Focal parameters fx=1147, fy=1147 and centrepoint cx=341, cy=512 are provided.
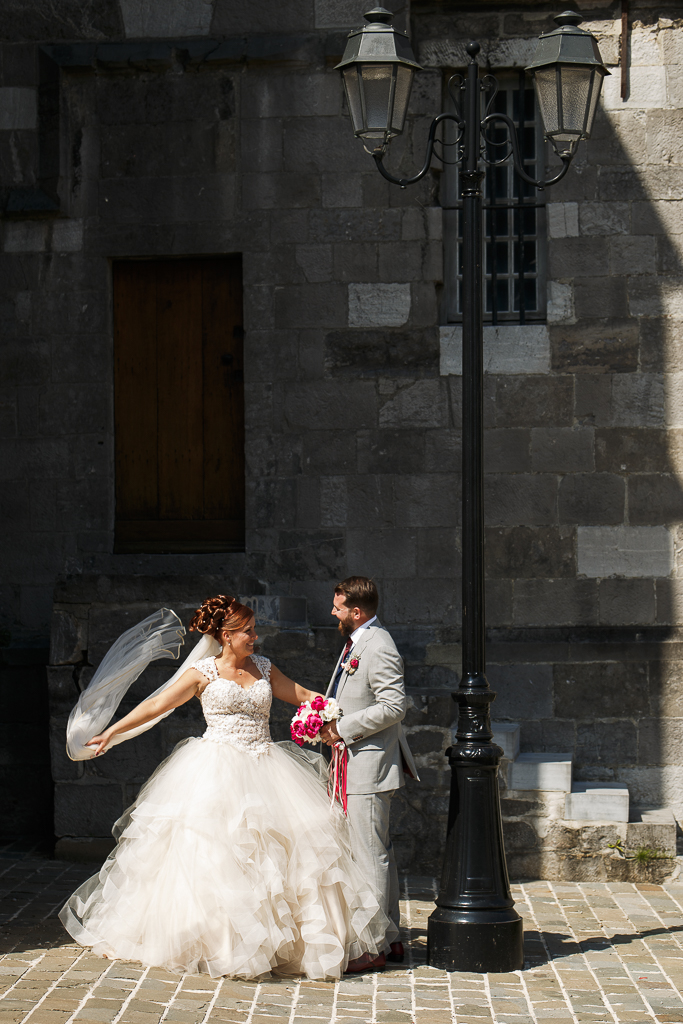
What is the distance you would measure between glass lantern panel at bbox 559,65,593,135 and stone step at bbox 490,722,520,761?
12.0 feet

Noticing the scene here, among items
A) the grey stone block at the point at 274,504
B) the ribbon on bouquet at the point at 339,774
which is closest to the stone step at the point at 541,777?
the ribbon on bouquet at the point at 339,774

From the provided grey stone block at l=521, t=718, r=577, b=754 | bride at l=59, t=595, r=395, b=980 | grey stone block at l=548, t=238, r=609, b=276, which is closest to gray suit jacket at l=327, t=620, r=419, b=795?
bride at l=59, t=595, r=395, b=980

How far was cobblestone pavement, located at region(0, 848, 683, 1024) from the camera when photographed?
463 centimetres

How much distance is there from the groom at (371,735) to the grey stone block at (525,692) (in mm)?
2557

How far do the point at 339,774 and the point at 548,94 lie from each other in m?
3.39

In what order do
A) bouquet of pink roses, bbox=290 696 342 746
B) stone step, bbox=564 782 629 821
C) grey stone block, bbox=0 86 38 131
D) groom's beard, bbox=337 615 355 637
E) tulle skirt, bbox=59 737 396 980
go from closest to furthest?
tulle skirt, bbox=59 737 396 980, bouquet of pink roses, bbox=290 696 342 746, groom's beard, bbox=337 615 355 637, stone step, bbox=564 782 629 821, grey stone block, bbox=0 86 38 131

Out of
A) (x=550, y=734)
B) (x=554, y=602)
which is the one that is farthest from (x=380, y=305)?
(x=550, y=734)

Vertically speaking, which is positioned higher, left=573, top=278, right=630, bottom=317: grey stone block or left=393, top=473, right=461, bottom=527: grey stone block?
left=573, top=278, right=630, bottom=317: grey stone block

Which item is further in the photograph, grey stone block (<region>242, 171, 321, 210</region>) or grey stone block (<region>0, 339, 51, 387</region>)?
grey stone block (<region>0, 339, 51, 387</region>)

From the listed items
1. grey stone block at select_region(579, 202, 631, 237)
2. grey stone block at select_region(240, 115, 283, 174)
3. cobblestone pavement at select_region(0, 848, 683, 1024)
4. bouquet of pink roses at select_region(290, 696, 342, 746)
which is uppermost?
grey stone block at select_region(240, 115, 283, 174)

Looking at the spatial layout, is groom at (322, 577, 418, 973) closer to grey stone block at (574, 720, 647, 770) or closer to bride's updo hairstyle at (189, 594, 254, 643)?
bride's updo hairstyle at (189, 594, 254, 643)

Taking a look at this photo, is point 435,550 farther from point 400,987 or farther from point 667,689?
point 400,987

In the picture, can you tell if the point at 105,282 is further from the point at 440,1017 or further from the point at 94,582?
the point at 440,1017

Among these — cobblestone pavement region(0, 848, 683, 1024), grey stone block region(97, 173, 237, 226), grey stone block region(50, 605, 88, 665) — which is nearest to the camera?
cobblestone pavement region(0, 848, 683, 1024)
